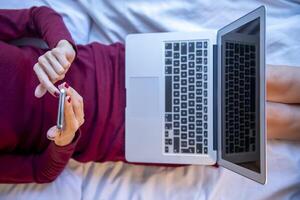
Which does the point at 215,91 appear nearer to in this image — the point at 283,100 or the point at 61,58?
the point at 283,100

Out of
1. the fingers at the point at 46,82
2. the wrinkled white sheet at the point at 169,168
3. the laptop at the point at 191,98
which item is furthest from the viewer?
the wrinkled white sheet at the point at 169,168

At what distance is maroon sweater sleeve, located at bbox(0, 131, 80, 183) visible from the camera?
0.95m

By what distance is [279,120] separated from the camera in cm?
97

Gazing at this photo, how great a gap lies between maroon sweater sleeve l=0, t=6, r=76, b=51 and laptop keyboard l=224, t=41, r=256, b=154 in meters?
0.40

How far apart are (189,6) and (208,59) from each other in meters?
A: 0.21

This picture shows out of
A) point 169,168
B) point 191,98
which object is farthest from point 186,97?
point 169,168

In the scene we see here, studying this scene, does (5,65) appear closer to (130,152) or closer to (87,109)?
(87,109)

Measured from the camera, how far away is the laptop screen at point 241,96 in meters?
0.84

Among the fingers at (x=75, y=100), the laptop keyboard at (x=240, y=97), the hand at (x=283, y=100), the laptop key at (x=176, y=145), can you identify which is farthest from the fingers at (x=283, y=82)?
the fingers at (x=75, y=100)

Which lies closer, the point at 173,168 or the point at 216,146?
the point at 216,146

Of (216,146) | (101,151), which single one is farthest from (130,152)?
(216,146)

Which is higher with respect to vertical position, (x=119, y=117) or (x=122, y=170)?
(x=119, y=117)

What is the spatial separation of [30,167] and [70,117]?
0.85 ft

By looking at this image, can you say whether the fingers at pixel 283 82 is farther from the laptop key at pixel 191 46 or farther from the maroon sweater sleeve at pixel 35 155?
the maroon sweater sleeve at pixel 35 155
